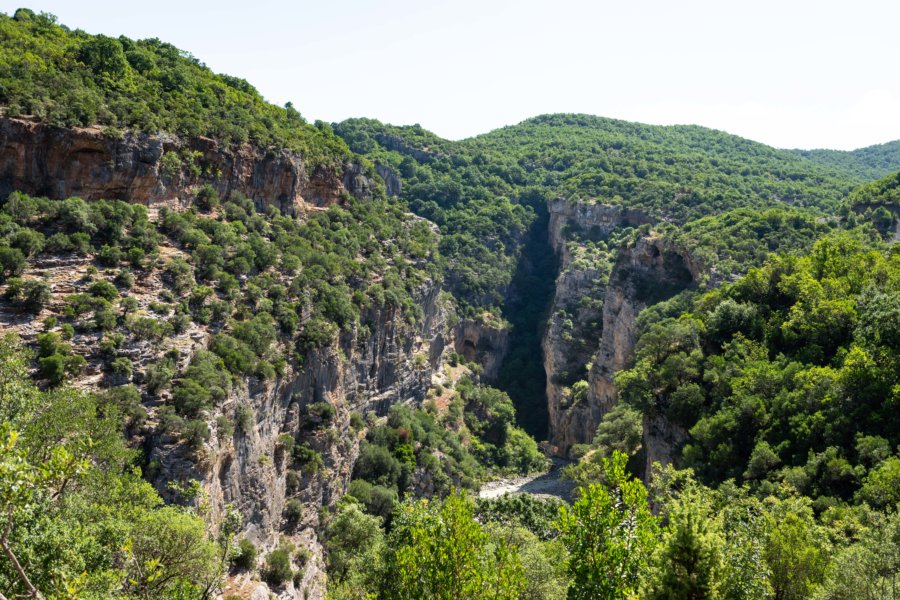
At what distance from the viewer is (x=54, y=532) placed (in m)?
16.0

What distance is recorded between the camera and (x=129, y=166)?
42.0 m

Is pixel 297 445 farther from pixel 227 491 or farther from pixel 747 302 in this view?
pixel 747 302

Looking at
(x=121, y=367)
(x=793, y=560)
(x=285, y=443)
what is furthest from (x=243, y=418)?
(x=793, y=560)

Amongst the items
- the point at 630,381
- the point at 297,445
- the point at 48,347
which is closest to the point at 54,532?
the point at 48,347

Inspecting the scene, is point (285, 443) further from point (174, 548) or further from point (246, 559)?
point (174, 548)

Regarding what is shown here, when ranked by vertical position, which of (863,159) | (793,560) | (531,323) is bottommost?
(531,323)

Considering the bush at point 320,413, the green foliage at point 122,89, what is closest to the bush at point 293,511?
the bush at point 320,413

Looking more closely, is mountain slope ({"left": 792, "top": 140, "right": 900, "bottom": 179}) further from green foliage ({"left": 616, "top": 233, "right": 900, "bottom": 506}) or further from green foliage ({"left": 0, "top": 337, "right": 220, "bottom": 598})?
green foliage ({"left": 0, "top": 337, "right": 220, "bottom": 598})

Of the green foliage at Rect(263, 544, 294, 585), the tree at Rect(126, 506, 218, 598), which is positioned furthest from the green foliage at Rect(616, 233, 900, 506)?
the tree at Rect(126, 506, 218, 598)

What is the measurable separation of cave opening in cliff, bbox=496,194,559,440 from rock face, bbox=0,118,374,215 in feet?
168

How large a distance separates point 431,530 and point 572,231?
94791 millimetres

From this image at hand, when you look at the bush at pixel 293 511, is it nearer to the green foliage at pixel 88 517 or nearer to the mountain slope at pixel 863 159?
the green foliage at pixel 88 517

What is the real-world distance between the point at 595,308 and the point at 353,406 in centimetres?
4838

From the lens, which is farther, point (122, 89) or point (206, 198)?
point (206, 198)
